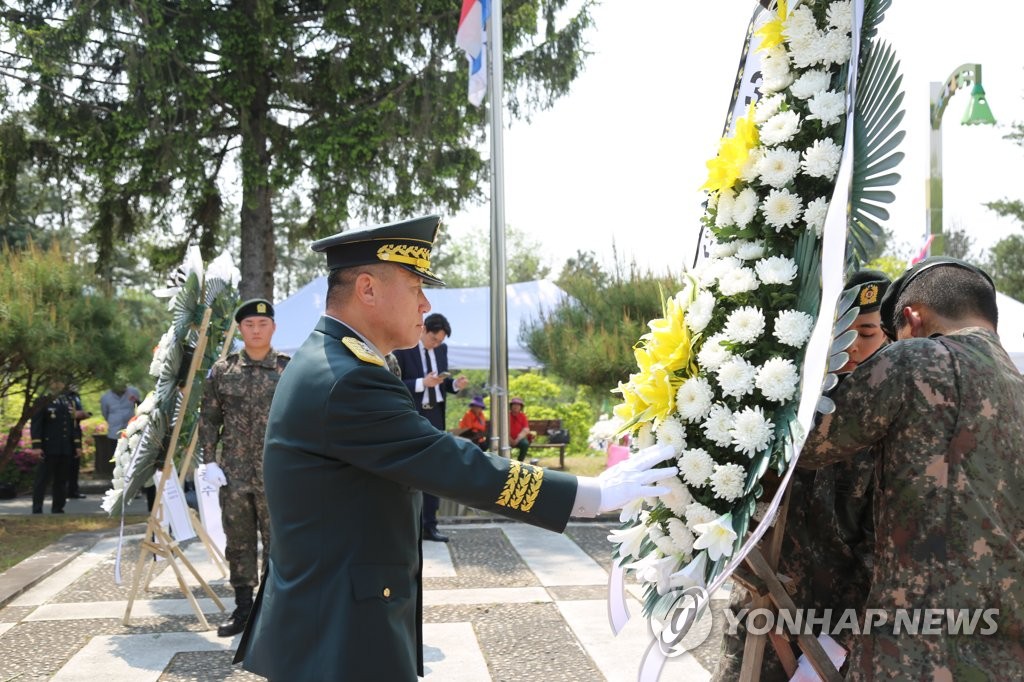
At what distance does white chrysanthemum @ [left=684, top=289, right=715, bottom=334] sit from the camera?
270 centimetres

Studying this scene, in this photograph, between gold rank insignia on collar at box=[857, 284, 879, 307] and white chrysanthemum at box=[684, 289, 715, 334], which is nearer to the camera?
white chrysanthemum at box=[684, 289, 715, 334]

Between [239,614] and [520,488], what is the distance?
15.1 ft

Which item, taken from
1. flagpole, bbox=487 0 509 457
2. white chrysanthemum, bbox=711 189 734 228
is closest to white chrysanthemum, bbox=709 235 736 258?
white chrysanthemum, bbox=711 189 734 228

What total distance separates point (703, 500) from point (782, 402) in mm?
352

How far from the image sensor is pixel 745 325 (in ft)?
8.41

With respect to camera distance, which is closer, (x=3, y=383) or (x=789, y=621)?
(x=789, y=621)

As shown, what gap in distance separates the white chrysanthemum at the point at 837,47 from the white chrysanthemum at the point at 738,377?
86 cm

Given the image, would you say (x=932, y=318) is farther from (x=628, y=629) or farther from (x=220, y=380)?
(x=220, y=380)

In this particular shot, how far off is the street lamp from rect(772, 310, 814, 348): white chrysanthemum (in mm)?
10398

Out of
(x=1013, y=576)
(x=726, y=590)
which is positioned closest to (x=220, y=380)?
(x=726, y=590)

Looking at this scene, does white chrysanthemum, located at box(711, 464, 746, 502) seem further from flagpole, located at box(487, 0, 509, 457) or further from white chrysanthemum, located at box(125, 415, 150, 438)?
flagpole, located at box(487, 0, 509, 457)

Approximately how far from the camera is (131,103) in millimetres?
15477

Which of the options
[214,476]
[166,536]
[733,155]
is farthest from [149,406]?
[733,155]

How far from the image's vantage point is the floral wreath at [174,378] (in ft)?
22.1
